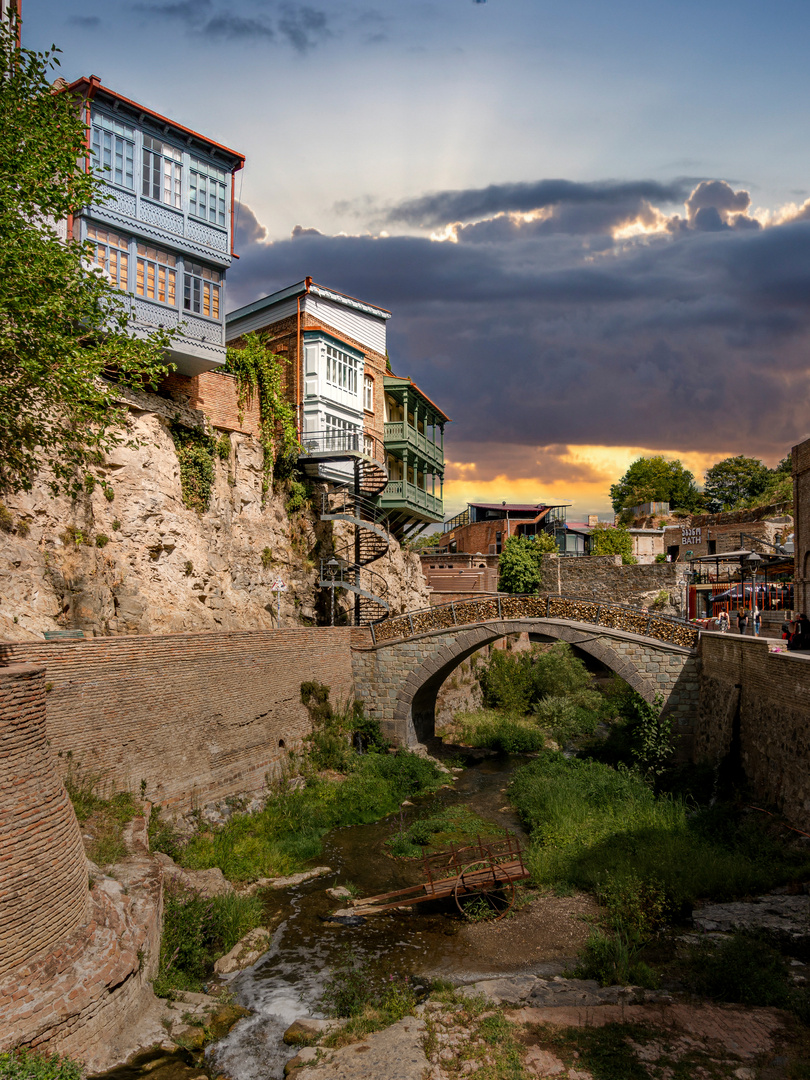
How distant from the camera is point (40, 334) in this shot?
10336 millimetres

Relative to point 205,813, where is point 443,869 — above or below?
below

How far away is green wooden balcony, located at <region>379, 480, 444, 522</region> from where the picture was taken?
99.0 feet

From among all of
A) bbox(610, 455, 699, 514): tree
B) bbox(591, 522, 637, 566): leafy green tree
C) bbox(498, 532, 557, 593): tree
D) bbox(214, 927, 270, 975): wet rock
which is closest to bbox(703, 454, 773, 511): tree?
bbox(610, 455, 699, 514): tree

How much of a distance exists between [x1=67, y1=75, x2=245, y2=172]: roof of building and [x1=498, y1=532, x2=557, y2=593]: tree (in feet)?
81.3

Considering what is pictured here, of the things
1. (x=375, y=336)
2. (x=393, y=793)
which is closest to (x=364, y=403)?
(x=375, y=336)

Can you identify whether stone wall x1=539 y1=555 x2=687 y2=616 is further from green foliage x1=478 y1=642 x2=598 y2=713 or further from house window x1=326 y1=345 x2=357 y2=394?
house window x1=326 y1=345 x2=357 y2=394

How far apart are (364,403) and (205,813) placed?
19.2 meters

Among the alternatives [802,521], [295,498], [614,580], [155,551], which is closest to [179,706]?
[155,551]

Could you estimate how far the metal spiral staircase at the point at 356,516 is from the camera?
2473 cm

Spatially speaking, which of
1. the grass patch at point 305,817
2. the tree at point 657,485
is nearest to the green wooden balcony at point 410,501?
the grass patch at point 305,817

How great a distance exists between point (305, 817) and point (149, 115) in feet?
60.5

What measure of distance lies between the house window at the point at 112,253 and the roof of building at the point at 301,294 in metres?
8.36

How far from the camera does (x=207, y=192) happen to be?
67.8ft

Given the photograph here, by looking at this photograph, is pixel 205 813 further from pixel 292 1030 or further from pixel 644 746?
pixel 644 746
